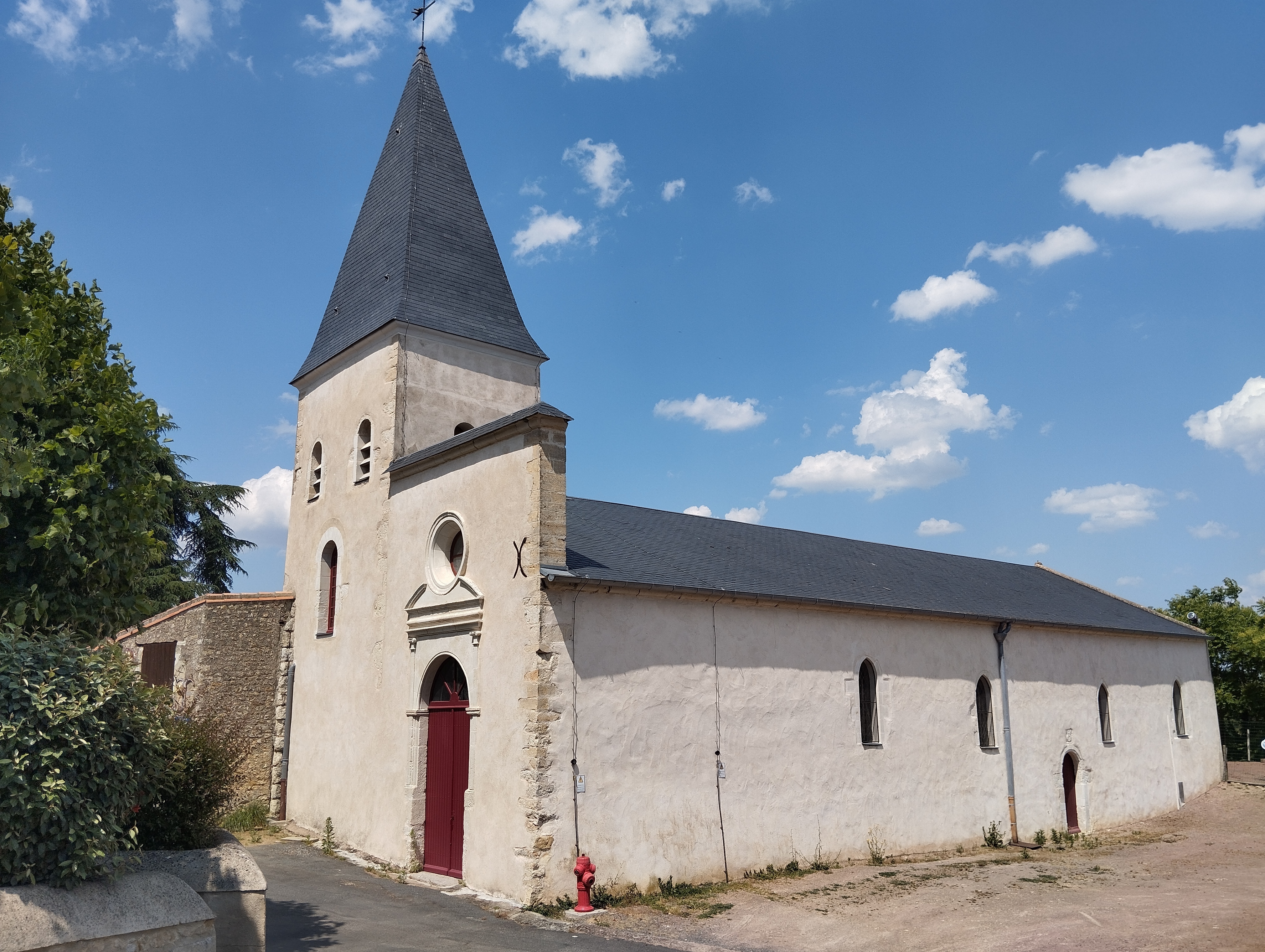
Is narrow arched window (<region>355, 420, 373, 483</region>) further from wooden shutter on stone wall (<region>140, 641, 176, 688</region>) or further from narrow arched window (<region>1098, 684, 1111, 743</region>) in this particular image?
narrow arched window (<region>1098, 684, 1111, 743</region>)

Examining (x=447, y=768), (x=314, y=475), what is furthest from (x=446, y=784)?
(x=314, y=475)

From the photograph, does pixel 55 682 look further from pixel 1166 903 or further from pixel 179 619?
pixel 1166 903

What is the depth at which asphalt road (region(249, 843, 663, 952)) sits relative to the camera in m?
9.48

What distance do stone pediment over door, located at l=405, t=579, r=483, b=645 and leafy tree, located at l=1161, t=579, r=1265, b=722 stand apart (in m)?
26.5

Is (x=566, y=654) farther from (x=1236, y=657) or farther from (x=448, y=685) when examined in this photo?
(x=1236, y=657)

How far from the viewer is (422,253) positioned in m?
17.6

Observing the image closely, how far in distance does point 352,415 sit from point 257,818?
7.30 m

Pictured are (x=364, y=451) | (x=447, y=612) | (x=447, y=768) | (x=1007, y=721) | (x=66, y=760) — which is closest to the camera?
(x=66, y=760)

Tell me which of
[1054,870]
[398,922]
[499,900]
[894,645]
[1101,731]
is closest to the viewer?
[398,922]

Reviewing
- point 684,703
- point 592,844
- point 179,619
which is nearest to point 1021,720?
point 684,703

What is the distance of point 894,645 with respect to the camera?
1628 centimetres

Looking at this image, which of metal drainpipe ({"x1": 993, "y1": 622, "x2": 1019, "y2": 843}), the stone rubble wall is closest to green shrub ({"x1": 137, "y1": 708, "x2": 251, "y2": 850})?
the stone rubble wall

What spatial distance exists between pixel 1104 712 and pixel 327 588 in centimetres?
1714

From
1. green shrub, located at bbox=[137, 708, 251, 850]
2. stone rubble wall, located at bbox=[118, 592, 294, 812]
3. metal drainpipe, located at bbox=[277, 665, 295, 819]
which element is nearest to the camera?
green shrub, located at bbox=[137, 708, 251, 850]
